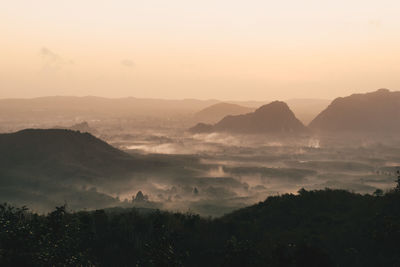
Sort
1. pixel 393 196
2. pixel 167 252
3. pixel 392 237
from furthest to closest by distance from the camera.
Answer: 1. pixel 393 196
2. pixel 392 237
3. pixel 167 252

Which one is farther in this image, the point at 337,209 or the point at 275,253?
the point at 337,209

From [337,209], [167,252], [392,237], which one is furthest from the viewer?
[337,209]

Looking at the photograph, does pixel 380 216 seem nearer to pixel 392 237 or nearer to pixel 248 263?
pixel 392 237

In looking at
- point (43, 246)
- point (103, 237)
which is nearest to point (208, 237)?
point (103, 237)

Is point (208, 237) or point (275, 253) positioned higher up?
point (275, 253)

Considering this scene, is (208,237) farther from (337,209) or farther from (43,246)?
(43,246)

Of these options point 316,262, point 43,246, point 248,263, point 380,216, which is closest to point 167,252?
point 248,263
